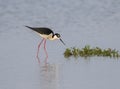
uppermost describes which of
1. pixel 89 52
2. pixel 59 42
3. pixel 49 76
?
pixel 59 42

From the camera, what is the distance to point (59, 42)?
14453 mm

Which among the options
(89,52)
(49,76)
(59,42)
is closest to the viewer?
(49,76)

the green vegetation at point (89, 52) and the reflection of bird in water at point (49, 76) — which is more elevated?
the green vegetation at point (89, 52)

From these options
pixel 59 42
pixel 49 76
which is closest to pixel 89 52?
pixel 59 42

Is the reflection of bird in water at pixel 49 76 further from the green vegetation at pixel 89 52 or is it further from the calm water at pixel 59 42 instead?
the green vegetation at pixel 89 52

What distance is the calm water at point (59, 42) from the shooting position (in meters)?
9.85

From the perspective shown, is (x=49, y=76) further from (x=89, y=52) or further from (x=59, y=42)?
(x=59, y=42)

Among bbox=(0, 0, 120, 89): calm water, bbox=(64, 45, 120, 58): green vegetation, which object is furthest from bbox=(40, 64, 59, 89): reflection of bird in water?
bbox=(64, 45, 120, 58): green vegetation

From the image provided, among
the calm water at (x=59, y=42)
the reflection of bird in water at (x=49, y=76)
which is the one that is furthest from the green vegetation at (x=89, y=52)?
the reflection of bird in water at (x=49, y=76)

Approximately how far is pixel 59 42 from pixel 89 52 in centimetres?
169

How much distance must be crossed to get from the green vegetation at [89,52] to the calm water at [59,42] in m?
0.18

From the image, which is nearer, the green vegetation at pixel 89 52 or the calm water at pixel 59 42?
the calm water at pixel 59 42

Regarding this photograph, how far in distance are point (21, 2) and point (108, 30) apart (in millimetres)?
3999

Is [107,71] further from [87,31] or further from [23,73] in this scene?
[87,31]
